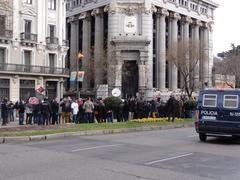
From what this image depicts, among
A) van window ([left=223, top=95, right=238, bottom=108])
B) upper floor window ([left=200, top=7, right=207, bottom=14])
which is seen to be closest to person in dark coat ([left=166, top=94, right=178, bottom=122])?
van window ([left=223, top=95, right=238, bottom=108])

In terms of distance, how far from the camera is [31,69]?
57.1 m

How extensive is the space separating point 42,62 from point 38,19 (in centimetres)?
578

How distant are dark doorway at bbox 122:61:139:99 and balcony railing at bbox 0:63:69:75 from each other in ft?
57.6

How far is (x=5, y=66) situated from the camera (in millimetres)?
54250

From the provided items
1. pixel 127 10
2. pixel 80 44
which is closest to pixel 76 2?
pixel 80 44

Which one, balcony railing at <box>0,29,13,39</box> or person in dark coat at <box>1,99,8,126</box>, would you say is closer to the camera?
person in dark coat at <box>1,99,8,126</box>

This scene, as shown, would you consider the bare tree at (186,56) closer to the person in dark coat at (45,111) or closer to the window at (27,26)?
the window at (27,26)

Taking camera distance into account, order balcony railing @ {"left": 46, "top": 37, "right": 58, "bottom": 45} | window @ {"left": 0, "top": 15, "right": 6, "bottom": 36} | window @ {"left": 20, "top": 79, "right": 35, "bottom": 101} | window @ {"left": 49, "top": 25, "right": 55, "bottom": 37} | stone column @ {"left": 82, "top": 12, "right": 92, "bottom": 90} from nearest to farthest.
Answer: window @ {"left": 0, "top": 15, "right": 6, "bottom": 36}
window @ {"left": 20, "top": 79, "right": 35, "bottom": 101}
balcony railing @ {"left": 46, "top": 37, "right": 58, "bottom": 45}
window @ {"left": 49, "top": 25, "right": 55, "bottom": 37}
stone column @ {"left": 82, "top": 12, "right": 92, "bottom": 90}

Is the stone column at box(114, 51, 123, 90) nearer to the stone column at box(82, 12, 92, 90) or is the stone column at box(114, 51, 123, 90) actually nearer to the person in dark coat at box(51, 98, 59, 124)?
the stone column at box(82, 12, 92, 90)

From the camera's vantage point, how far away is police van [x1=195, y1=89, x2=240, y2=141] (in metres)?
18.2

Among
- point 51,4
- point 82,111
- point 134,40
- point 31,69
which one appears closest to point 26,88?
point 31,69

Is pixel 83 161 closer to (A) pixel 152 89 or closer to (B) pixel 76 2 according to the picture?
(A) pixel 152 89

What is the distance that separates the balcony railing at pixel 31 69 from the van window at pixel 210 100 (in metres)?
39.3

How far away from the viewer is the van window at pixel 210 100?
61.4 ft
